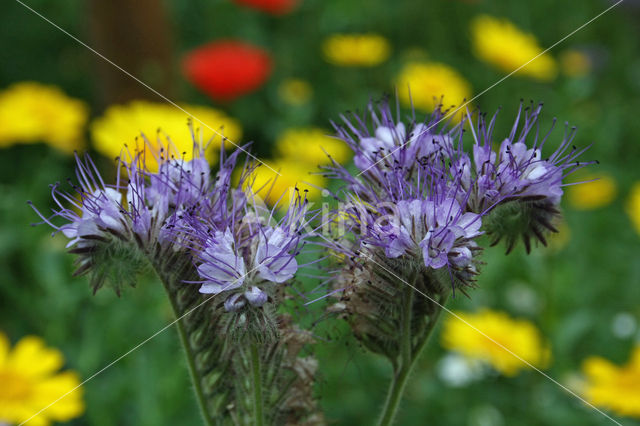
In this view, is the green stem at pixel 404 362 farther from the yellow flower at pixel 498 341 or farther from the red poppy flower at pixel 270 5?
the red poppy flower at pixel 270 5

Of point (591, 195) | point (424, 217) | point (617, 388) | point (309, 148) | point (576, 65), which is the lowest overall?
point (617, 388)

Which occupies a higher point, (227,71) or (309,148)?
(227,71)

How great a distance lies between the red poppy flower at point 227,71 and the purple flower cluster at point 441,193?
8.11 ft

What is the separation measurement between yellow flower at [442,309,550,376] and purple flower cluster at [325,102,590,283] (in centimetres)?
146

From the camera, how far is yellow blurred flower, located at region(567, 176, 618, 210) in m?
3.92

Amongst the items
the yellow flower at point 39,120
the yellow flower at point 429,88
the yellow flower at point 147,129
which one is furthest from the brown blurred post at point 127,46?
the yellow flower at point 429,88

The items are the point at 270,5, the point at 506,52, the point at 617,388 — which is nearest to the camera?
the point at 617,388

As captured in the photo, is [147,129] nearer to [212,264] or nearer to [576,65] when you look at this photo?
[212,264]

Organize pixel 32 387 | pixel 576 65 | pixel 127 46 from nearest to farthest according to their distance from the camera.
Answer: pixel 32 387
pixel 127 46
pixel 576 65

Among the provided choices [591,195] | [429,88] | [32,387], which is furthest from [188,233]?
[591,195]

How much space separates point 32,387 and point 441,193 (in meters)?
1.62

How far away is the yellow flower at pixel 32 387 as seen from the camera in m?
2.24

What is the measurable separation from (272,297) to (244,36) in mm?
4212

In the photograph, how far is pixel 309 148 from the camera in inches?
146
